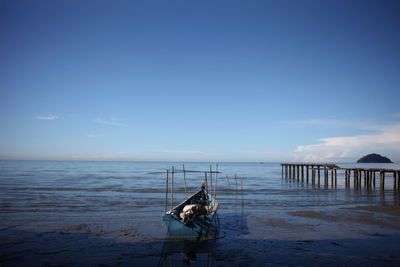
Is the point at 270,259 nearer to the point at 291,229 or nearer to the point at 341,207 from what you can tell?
the point at 291,229

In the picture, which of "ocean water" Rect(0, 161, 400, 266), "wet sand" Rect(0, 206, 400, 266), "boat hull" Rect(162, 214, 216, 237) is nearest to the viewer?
"wet sand" Rect(0, 206, 400, 266)

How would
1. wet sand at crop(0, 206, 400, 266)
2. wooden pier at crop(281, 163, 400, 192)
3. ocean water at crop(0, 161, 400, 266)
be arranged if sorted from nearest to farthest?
wet sand at crop(0, 206, 400, 266) < ocean water at crop(0, 161, 400, 266) < wooden pier at crop(281, 163, 400, 192)

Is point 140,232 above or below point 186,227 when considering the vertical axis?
below

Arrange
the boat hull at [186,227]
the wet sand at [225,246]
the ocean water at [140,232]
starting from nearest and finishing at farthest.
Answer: the wet sand at [225,246] < the ocean water at [140,232] < the boat hull at [186,227]

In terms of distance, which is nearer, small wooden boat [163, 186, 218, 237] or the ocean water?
the ocean water

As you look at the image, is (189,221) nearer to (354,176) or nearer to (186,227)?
(186,227)

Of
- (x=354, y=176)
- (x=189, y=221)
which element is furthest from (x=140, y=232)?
(x=354, y=176)

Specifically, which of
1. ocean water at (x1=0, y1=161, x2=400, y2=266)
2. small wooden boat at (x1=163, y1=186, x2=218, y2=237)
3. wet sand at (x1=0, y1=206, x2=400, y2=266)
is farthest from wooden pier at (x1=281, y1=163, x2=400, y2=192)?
small wooden boat at (x1=163, y1=186, x2=218, y2=237)

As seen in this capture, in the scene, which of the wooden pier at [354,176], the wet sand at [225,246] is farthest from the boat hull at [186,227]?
the wooden pier at [354,176]

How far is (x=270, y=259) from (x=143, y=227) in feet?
24.7

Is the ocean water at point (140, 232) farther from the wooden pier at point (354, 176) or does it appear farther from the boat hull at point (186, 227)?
the wooden pier at point (354, 176)

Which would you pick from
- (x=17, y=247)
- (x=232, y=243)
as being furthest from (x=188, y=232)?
(x=17, y=247)

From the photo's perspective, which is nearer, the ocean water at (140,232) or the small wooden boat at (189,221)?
the ocean water at (140,232)

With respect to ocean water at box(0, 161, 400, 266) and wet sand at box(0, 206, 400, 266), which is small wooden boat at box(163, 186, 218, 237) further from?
ocean water at box(0, 161, 400, 266)
